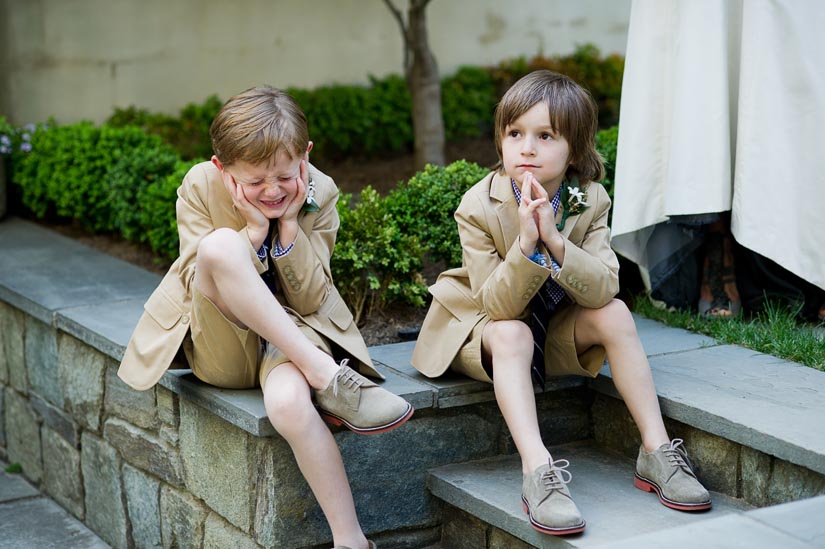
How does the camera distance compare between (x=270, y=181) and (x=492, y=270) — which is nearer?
(x=270, y=181)

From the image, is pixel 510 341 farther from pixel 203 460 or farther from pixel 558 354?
pixel 203 460

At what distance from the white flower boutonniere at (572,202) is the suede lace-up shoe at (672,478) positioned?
2.33ft

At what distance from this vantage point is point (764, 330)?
A: 3.66m

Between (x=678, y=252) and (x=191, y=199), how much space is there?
1.88m

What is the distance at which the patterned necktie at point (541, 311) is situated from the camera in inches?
123

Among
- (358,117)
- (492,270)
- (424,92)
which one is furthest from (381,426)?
(358,117)

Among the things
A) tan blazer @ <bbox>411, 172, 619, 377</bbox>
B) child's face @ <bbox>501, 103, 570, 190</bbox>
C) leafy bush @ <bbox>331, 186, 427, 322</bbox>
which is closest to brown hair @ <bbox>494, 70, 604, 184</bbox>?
child's face @ <bbox>501, 103, 570, 190</bbox>

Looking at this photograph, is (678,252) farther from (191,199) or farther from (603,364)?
(191,199)

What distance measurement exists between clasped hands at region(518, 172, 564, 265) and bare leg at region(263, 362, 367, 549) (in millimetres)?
728

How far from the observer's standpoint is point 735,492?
2.89 m

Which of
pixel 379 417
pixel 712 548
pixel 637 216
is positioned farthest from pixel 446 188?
pixel 712 548

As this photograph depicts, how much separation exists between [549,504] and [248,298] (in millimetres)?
959

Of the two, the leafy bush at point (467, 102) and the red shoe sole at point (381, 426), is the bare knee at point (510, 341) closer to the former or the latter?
the red shoe sole at point (381, 426)

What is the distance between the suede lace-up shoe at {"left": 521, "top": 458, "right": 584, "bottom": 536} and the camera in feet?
8.69
